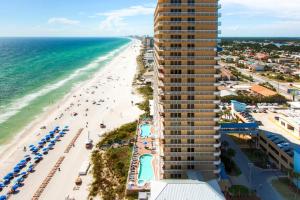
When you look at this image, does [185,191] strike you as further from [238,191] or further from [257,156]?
[257,156]

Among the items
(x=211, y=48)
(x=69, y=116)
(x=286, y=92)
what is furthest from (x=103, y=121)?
(x=286, y=92)

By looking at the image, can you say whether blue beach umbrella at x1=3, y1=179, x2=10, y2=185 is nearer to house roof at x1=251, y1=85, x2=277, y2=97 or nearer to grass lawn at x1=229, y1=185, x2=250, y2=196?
grass lawn at x1=229, y1=185, x2=250, y2=196

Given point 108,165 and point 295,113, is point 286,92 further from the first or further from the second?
point 108,165

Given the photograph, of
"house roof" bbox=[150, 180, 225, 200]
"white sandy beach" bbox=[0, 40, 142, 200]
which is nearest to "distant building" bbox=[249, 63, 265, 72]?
"white sandy beach" bbox=[0, 40, 142, 200]

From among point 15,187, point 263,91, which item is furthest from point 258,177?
point 263,91

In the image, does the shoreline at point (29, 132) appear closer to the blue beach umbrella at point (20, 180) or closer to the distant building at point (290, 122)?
the blue beach umbrella at point (20, 180)

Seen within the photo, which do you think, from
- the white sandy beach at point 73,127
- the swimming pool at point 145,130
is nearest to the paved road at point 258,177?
the swimming pool at point 145,130

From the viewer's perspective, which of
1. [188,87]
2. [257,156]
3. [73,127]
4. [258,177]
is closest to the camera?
[188,87]
